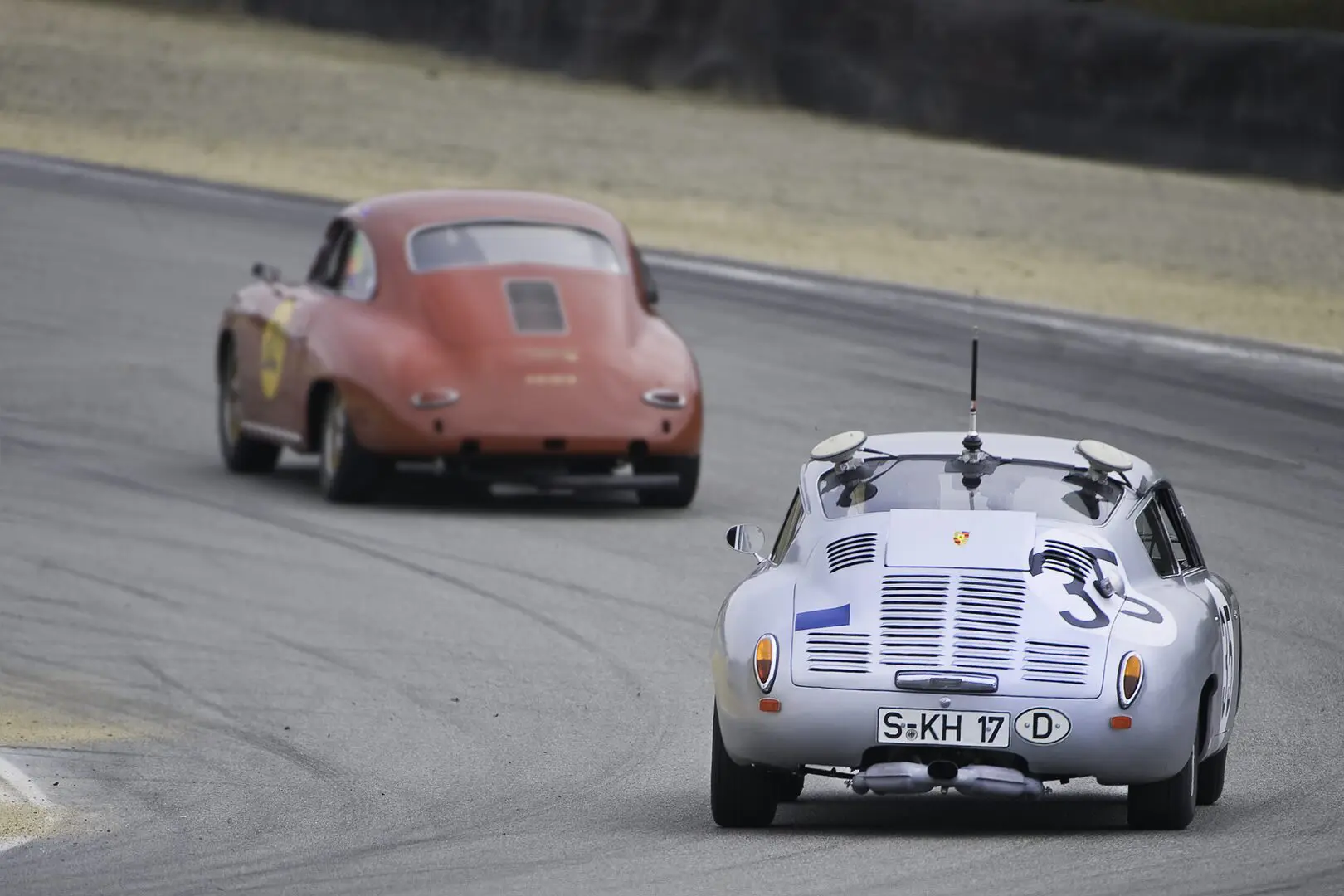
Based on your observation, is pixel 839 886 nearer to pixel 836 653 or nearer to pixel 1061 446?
pixel 836 653

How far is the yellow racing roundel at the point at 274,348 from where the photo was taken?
1655cm

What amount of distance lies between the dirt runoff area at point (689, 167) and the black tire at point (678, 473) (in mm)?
9711

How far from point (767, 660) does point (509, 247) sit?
826cm

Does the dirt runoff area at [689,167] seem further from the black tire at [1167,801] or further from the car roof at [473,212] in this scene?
the black tire at [1167,801]

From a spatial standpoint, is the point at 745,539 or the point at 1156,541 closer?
the point at 1156,541

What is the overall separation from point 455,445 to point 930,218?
58.2ft

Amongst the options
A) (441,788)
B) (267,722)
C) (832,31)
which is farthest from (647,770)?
(832,31)

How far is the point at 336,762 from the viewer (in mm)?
9930

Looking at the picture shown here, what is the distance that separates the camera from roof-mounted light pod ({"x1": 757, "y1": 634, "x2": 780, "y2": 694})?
8125 mm

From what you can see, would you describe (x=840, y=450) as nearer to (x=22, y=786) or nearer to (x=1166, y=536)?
(x=1166, y=536)

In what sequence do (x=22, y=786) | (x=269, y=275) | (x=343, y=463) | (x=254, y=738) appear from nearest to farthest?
1. (x=22, y=786)
2. (x=254, y=738)
3. (x=343, y=463)
4. (x=269, y=275)

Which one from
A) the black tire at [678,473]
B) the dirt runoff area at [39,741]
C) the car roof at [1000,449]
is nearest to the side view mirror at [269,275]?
the black tire at [678,473]

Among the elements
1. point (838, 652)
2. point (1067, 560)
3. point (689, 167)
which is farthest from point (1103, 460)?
point (689, 167)

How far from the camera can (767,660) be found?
26.8 feet
